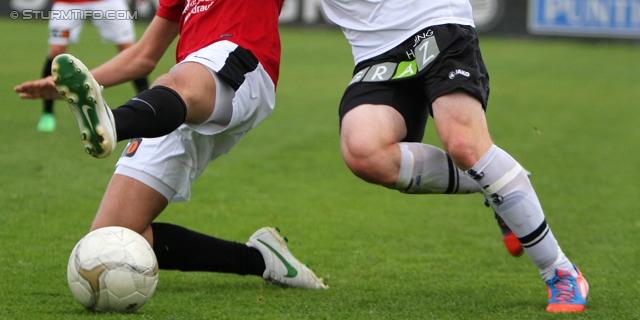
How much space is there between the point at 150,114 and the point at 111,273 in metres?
0.62

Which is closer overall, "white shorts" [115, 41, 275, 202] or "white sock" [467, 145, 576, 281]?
"white sock" [467, 145, 576, 281]

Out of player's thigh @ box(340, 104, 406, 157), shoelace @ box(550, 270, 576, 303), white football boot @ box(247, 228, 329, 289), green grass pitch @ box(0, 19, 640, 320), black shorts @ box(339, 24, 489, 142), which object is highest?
black shorts @ box(339, 24, 489, 142)

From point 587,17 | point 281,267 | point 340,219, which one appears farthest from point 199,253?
point 587,17

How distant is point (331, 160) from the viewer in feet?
29.2

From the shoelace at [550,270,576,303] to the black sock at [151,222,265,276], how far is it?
1.37 meters

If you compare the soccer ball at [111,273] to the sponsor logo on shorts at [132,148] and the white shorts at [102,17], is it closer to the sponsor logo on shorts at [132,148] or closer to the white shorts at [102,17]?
the sponsor logo on shorts at [132,148]

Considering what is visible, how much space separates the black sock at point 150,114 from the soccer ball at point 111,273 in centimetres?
47

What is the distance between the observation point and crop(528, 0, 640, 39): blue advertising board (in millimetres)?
21875

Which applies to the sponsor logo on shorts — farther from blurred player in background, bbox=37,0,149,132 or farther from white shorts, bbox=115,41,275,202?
blurred player in background, bbox=37,0,149,132

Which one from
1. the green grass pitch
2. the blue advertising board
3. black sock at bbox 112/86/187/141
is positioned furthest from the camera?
the blue advertising board

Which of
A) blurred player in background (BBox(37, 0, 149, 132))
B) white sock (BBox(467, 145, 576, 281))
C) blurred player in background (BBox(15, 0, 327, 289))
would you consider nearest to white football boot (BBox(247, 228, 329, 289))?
blurred player in background (BBox(15, 0, 327, 289))

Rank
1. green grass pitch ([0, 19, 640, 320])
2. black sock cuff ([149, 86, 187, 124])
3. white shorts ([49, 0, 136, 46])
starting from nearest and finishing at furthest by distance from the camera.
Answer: black sock cuff ([149, 86, 187, 124]) → green grass pitch ([0, 19, 640, 320]) → white shorts ([49, 0, 136, 46])

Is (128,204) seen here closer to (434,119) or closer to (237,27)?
(237,27)

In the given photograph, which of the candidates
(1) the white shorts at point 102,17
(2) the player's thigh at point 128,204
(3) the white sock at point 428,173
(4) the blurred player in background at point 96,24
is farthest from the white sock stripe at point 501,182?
(1) the white shorts at point 102,17
